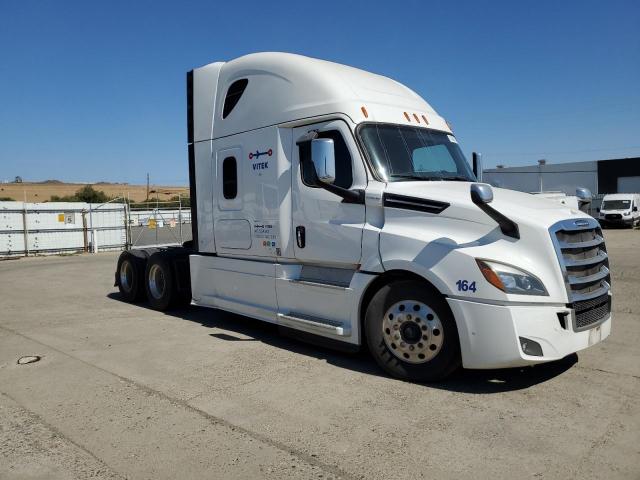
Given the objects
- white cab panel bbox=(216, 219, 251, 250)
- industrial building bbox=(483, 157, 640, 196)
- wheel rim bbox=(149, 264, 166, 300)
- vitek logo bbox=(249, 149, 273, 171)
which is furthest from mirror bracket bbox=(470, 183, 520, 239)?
industrial building bbox=(483, 157, 640, 196)

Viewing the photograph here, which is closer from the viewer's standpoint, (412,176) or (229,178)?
(412,176)

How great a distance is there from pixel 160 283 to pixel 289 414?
5.29m

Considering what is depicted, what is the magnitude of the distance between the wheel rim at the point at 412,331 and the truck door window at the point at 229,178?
115 inches

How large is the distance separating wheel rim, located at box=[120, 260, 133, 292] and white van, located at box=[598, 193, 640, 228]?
3486 cm

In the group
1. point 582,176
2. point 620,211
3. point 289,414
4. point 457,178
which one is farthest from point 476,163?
point 582,176

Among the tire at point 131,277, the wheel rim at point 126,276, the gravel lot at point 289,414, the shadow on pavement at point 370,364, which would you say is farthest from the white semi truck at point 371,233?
the wheel rim at point 126,276

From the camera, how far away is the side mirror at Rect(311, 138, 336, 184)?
525cm

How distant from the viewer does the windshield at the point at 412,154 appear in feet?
17.6

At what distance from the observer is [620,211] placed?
117ft

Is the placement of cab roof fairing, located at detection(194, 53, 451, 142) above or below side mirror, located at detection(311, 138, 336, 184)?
above

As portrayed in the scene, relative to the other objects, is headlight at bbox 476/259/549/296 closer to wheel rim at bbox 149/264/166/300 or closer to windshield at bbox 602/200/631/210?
wheel rim at bbox 149/264/166/300

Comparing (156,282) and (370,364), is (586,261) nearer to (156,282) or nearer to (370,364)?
(370,364)

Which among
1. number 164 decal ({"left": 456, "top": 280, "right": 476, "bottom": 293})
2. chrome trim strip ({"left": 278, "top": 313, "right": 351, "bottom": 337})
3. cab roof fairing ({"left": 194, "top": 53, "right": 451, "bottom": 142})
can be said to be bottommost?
chrome trim strip ({"left": 278, "top": 313, "right": 351, "bottom": 337})

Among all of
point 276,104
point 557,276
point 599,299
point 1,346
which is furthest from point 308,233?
point 1,346
